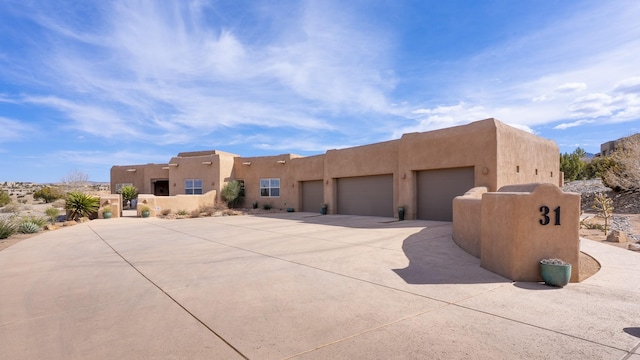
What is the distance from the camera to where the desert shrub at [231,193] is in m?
29.0

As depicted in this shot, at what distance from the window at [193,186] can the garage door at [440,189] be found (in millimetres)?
20113

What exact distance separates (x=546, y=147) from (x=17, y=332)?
889 inches

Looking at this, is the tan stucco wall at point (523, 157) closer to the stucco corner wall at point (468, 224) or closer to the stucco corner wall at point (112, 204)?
the stucco corner wall at point (468, 224)

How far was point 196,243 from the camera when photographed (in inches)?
472

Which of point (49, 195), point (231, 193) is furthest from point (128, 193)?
point (49, 195)

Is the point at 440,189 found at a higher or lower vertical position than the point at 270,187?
lower

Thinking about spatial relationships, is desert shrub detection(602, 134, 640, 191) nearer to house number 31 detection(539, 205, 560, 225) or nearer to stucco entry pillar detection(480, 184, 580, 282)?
stucco entry pillar detection(480, 184, 580, 282)

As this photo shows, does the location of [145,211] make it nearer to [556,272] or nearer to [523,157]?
[523,157]

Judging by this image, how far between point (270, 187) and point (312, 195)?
454 cm

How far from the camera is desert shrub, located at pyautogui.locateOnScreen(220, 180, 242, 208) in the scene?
29016 millimetres

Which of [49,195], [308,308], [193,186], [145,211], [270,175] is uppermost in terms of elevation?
[270,175]

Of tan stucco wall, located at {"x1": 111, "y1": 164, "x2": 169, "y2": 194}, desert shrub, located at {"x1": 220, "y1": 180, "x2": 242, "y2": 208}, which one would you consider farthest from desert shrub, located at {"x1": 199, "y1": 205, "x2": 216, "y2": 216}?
tan stucco wall, located at {"x1": 111, "y1": 164, "x2": 169, "y2": 194}

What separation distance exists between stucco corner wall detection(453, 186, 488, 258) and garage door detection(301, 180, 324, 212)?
51.5 feet

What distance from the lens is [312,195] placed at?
26891 millimetres
